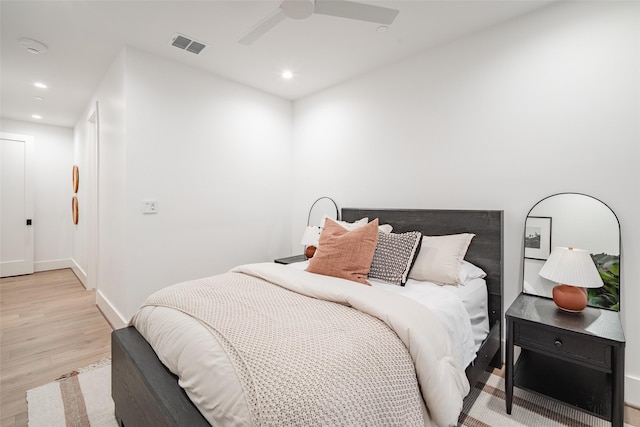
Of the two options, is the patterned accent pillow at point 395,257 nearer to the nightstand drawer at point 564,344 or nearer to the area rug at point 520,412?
the nightstand drawer at point 564,344

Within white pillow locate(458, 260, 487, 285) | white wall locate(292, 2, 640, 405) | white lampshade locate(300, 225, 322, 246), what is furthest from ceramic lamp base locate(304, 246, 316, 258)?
white pillow locate(458, 260, 487, 285)

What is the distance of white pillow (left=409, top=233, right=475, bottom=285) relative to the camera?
203cm

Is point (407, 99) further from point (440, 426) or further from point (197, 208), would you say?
point (440, 426)

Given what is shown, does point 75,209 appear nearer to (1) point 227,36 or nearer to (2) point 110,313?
(2) point 110,313

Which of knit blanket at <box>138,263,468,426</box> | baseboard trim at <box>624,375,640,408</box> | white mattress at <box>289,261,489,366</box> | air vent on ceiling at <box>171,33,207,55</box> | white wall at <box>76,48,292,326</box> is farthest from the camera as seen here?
white wall at <box>76,48,292,326</box>

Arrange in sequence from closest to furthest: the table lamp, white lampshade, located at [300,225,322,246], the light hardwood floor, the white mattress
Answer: the white mattress < the table lamp < the light hardwood floor < white lampshade, located at [300,225,322,246]

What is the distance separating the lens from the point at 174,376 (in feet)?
4.07

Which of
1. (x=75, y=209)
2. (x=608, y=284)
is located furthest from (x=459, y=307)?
(x=75, y=209)

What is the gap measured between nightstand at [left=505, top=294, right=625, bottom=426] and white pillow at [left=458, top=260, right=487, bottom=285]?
30 centimetres

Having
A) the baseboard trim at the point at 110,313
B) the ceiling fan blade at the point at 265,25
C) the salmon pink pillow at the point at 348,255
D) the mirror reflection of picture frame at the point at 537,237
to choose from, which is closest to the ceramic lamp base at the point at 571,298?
the mirror reflection of picture frame at the point at 537,237

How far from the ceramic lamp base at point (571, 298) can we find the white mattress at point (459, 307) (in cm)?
43

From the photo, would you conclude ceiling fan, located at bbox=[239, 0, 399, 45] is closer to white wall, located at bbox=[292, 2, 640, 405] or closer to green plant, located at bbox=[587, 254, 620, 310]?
white wall, located at bbox=[292, 2, 640, 405]

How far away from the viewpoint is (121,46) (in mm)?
2646

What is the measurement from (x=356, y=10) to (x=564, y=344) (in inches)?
84.0
